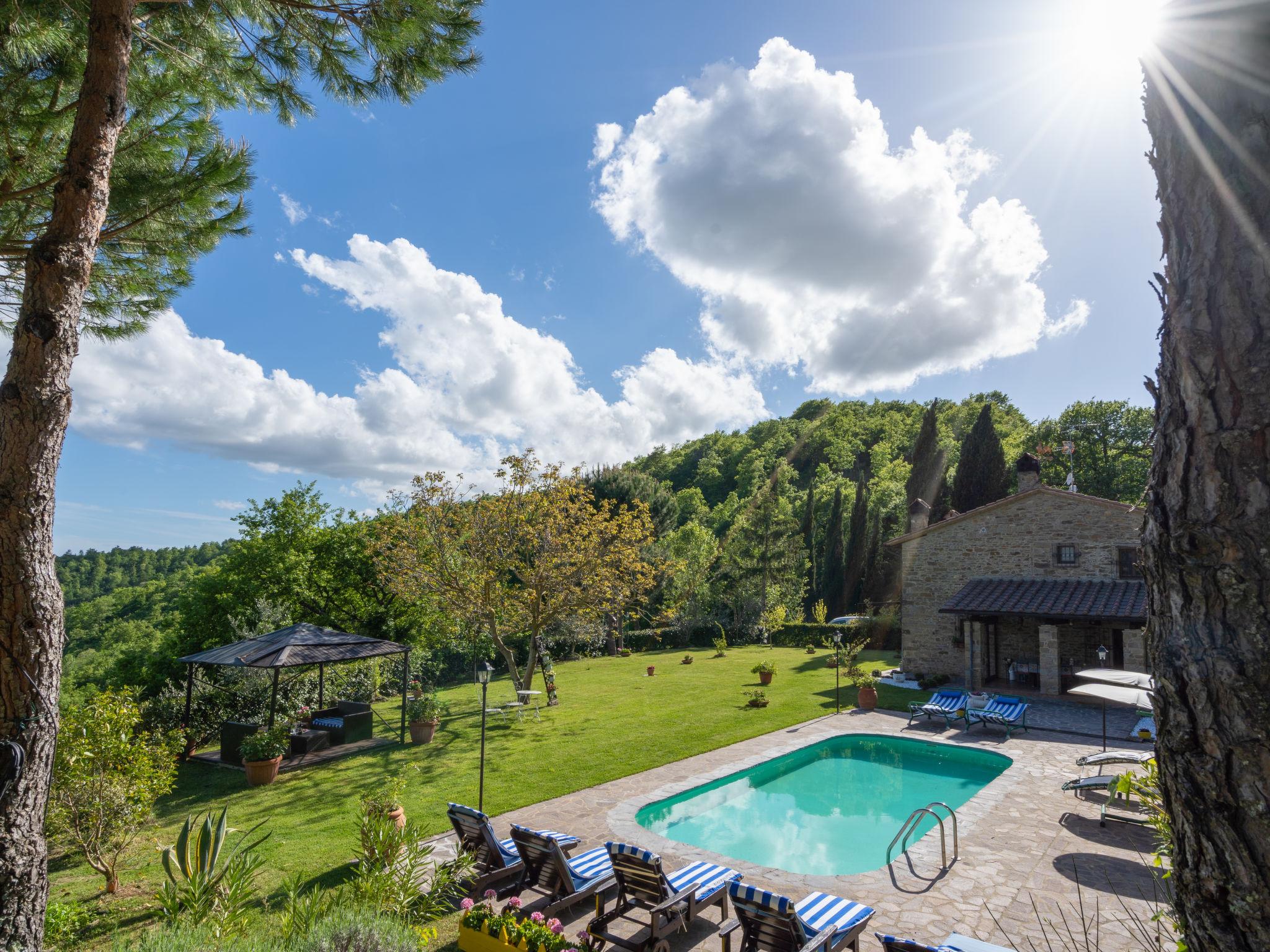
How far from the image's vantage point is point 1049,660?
19.1 m

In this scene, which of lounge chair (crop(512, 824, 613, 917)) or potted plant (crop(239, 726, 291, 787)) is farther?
potted plant (crop(239, 726, 291, 787))

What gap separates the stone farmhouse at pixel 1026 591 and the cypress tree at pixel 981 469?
46.5ft

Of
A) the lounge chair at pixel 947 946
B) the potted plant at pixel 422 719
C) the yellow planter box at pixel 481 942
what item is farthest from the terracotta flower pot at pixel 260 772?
the lounge chair at pixel 947 946

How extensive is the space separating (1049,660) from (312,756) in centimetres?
1960

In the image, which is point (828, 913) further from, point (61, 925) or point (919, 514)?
point (919, 514)

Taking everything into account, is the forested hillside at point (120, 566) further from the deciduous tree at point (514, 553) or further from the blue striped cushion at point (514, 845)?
the blue striped cushion at point (514, 845)

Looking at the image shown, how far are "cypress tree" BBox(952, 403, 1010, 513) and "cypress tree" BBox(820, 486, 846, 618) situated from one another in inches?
333

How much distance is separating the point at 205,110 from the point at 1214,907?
981cm

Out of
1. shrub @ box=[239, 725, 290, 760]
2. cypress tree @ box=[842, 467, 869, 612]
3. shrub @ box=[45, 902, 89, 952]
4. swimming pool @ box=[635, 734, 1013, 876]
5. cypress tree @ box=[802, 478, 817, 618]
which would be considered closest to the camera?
shrub @ box=[45, 902, 89, 952]

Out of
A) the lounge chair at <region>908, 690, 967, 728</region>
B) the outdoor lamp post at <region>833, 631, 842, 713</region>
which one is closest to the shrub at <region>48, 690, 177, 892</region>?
the outdoor lamp post at <region>833, 631, 842, 713</region>

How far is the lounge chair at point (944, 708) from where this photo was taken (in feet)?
52.5

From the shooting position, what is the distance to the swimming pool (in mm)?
9797

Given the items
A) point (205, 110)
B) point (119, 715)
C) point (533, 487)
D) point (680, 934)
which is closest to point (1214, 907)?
point (680, 934)

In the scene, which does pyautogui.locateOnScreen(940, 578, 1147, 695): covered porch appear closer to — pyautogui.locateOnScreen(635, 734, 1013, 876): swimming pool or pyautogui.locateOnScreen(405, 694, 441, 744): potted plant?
pyautogui.locateOnScreen(635, 734, 1013, 876): swimming pool
